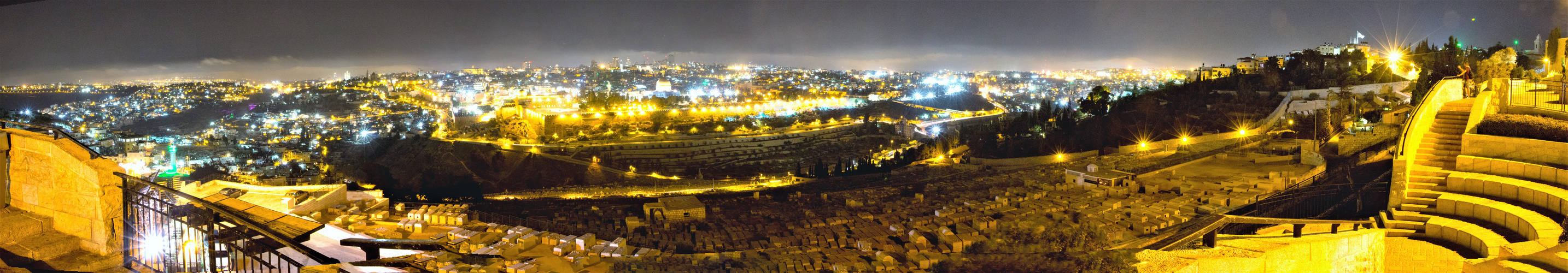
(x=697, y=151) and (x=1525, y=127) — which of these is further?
(x=697, y=151)

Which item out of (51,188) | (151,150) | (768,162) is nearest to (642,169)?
(768,162)

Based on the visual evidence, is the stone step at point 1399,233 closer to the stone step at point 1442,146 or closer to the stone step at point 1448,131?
the stone step at point 1442,146

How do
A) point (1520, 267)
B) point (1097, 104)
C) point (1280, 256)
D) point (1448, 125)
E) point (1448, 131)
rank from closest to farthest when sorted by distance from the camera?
point (1520, 267) → point (1280, 256) → point (1448, 131) → point (1448, 125) → point (1097, 104)

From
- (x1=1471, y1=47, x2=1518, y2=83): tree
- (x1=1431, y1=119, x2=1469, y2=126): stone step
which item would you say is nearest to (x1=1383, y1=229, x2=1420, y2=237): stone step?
(x1=1431, y1=119, x2=1469, y2=126): stone step

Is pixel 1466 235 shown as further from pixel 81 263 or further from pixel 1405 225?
pixel 81 263

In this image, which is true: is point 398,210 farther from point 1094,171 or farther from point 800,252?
point 1094,171

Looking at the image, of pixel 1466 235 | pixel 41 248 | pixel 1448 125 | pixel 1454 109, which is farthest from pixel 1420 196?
pixel 41 248

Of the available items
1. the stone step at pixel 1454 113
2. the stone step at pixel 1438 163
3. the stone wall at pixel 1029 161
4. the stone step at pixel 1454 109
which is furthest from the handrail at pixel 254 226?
the stone wall at pixel 1029 161
